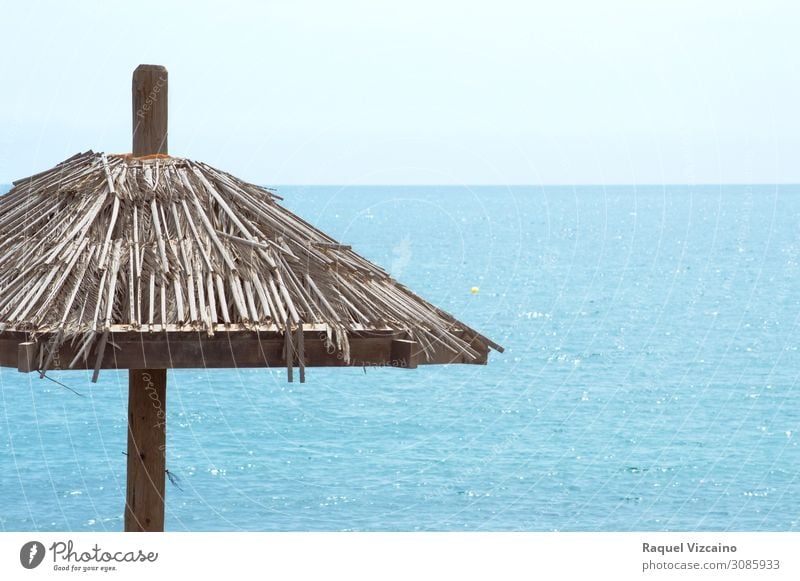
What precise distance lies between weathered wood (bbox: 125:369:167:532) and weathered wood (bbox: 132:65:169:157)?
44.6 inches

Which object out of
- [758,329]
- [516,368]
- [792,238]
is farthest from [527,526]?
[792,238]

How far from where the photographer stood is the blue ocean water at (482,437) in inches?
657

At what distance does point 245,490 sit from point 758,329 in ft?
69.4

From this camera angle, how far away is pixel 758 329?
3525 centimetres

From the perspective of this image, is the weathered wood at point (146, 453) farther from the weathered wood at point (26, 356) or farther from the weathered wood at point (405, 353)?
the weathered wood at point (405, 353)

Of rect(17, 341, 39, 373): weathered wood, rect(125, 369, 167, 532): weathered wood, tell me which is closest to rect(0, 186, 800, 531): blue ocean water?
rect(125, 369, 167, 532): weathered wood

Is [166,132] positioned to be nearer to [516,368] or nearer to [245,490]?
[245,490]

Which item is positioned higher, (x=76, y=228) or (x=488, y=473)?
(x=76, y=228)

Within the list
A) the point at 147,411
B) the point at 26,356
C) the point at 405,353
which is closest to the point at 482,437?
the point at 147,411
